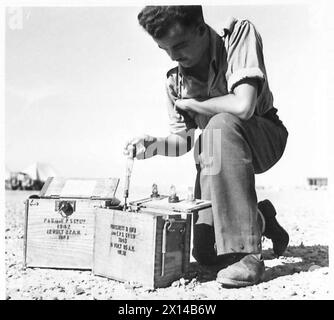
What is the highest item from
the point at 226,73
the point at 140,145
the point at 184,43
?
the point at 184,43

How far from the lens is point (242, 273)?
212 cm

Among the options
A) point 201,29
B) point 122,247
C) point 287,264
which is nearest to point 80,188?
point 122,247

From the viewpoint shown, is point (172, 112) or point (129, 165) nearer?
point (129, 165)

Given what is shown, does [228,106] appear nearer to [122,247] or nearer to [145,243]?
[145,243]

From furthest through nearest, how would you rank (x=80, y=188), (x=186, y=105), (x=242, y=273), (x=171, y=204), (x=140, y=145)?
(x=80, y=188) → (x=140, y=145) → (x=186, y=105) → (x=171, y=204) → (x=242, y=273)

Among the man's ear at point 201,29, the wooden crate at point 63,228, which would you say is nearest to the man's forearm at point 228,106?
the man's ear at point 201,29

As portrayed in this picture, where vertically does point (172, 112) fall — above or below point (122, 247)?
above

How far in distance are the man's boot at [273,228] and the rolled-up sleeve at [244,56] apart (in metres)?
0.74

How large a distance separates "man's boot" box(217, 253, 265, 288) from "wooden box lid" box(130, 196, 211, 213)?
0.35 metres

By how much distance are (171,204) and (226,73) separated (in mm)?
777

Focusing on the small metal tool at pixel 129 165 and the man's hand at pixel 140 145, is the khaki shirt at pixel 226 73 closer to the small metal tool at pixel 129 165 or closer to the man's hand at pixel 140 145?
the man's hand at pixel 140 145

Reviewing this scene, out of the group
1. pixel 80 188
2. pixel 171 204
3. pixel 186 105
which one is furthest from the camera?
pixel 80 188

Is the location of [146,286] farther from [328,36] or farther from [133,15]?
[328,36]

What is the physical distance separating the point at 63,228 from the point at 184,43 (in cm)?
130
